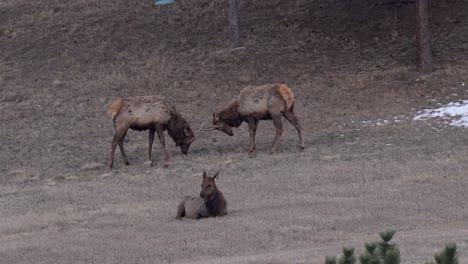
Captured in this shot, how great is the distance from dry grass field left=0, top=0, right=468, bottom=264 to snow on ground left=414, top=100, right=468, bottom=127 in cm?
52

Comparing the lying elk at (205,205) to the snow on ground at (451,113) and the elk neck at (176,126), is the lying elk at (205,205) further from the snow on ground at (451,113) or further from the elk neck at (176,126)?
the snow on ground at (451,113)

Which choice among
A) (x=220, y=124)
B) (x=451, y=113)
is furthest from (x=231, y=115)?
(x=451, y=113)

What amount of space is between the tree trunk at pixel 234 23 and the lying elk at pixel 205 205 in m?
19.3

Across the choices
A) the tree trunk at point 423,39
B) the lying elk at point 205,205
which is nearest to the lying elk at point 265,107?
the tree trunk at point 423,39

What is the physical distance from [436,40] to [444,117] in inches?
286

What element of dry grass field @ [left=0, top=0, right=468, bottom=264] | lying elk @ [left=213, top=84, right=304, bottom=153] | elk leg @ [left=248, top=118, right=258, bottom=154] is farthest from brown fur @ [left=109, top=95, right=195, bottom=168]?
elk leg @ [left=248, top=118, right=258, bottom=154]

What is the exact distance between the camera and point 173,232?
14.5 m

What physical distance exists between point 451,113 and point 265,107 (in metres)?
5.93

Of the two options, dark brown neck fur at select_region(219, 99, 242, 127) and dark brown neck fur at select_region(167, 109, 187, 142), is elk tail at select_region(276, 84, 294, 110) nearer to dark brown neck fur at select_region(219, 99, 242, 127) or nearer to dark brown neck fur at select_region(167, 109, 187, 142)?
dark brown neck fur at select_region(219, 99, 242, 127)

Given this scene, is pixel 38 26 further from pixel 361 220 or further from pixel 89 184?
pixel 361 220

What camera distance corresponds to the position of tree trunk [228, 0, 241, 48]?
1357 inches

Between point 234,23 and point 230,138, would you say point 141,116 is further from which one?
point 234,23

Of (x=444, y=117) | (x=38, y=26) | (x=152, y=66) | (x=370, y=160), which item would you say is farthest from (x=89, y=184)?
(x=38, y=26)

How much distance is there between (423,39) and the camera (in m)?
30.5
